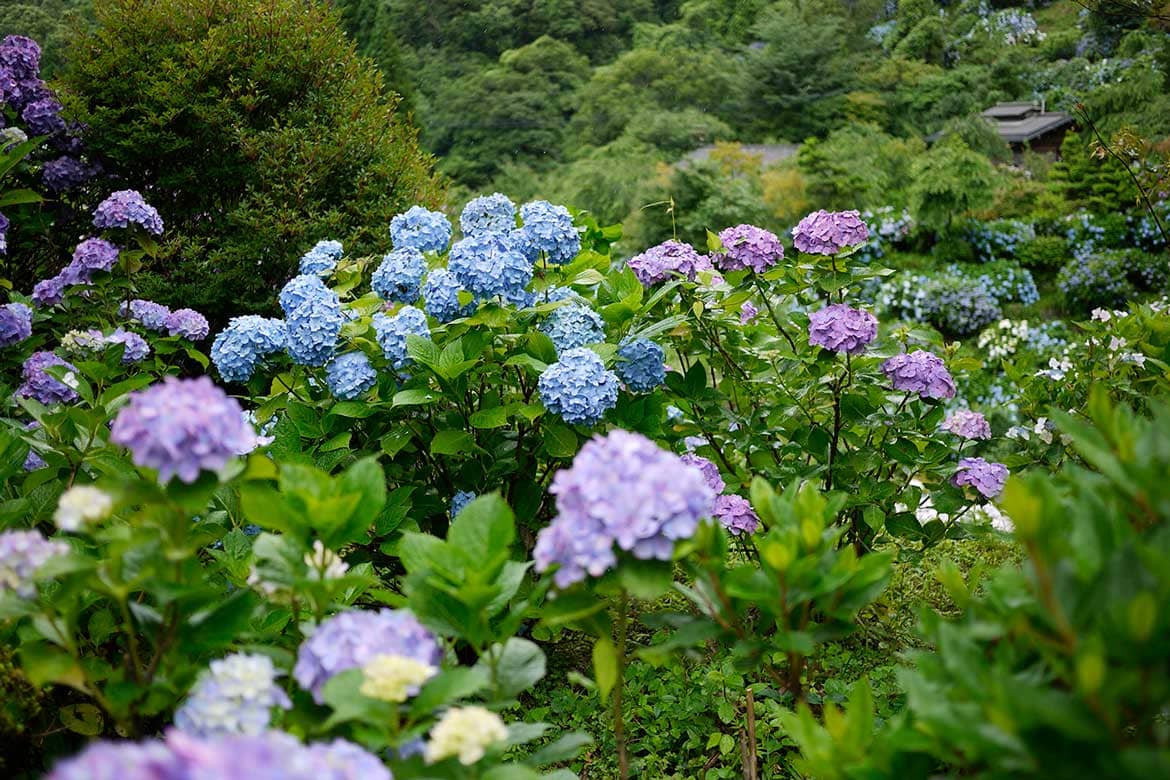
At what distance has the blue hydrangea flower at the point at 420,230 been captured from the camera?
228cm

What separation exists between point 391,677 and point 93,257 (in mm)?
2144

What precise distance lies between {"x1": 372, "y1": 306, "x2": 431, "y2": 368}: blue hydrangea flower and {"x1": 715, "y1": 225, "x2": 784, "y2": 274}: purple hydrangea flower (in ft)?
2.48

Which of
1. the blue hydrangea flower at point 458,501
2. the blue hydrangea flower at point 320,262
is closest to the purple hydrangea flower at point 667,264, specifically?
the blue hydrangea flower at point 458,501

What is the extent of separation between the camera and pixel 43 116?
3045mm

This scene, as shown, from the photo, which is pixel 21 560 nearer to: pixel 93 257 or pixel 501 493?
pixel 501 493

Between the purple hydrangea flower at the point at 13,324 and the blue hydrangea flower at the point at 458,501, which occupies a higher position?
the purple hydrangea flower at the point at 13,324

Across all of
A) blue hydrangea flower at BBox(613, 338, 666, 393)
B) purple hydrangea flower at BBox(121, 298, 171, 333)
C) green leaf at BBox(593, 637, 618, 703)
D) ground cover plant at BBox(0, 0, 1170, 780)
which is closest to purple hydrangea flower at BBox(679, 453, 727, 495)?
ground cover plant at BBox(0, 0, 1170, 780)

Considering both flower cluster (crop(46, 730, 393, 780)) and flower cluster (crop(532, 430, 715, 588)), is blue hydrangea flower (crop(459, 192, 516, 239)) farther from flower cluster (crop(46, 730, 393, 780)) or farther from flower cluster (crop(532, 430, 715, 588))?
flower cluster (crop(46, 730, 393, 780))

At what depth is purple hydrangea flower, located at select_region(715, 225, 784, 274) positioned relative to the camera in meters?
2.11

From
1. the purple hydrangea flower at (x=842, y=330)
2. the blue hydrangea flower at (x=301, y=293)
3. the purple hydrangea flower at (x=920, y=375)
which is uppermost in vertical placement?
the blue hydrangea flower at (x=301, y=293)

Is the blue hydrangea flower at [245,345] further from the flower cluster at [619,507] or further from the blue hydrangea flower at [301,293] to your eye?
the flower cluster at [619,507]

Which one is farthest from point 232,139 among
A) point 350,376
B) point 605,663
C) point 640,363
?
point 605,663

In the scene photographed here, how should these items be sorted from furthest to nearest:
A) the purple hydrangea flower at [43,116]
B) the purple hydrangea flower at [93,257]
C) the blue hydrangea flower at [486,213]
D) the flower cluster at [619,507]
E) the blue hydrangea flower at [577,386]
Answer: the purple hydrangea flower at [43,116]
the purple hydrangea flower at [93,257]
the blue hydrangea flower at [486,213]
the blue hydrangea flower at [577,386]
the flower cluster at [619,507]

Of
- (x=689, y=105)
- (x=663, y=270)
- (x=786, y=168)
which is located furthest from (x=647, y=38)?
(x=663, y=270)
